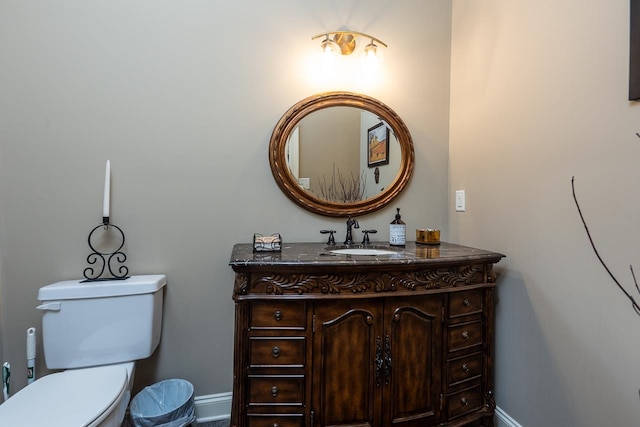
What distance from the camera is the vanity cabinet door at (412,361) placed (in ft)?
4.18

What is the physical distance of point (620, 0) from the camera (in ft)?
3.30

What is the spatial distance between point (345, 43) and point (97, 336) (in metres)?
1.94

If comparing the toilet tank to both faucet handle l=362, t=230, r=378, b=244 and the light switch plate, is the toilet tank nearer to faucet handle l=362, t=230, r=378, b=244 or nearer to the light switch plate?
faucet handle l=362, t=230, r=378, b=244

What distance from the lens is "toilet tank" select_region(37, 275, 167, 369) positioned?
4.32 ft

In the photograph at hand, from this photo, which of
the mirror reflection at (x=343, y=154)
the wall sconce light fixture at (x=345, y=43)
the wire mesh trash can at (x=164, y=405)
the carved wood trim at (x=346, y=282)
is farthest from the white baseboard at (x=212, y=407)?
the wall sconce light fixture at (x=345, y=43)

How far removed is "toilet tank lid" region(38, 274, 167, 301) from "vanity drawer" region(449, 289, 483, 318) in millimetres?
1382

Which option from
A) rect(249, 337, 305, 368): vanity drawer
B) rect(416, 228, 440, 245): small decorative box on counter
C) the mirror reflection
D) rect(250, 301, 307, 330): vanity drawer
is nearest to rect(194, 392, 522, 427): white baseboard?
rect(249, 337, 305, 368): vanity drawer

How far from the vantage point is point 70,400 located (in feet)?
3.46

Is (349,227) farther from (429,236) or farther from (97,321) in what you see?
(97,321)

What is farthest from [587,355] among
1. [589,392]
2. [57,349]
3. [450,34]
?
[57,349]

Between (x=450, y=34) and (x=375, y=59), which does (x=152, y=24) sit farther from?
(x=450, y=34)

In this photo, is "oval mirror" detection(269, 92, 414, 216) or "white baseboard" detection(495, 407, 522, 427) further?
"oval mirror" detection(269, 92, 414, 216)

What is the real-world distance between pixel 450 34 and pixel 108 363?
2580mm

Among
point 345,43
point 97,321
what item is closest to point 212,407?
point 97,321
